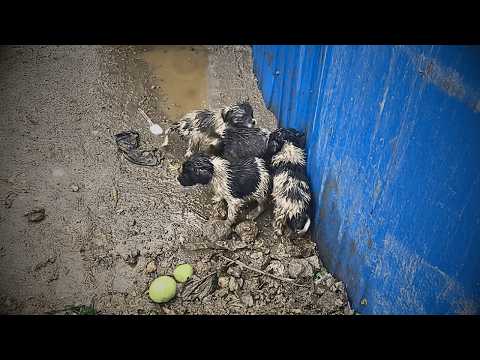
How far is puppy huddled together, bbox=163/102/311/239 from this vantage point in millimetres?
4891

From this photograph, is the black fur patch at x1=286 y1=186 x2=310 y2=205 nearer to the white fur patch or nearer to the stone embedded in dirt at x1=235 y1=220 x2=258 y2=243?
the white fur patch

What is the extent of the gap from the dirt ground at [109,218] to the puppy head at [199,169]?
44 cm

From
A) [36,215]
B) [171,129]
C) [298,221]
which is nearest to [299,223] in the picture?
[298,221]

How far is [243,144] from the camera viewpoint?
5477 millimetres

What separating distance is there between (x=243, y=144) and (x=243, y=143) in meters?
0.01

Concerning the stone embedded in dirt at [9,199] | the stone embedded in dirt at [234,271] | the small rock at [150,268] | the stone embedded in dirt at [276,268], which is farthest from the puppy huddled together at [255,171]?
the stone embedded in dirt at [9,199]

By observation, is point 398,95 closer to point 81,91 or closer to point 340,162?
point 340,162

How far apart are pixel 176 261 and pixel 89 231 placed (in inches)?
41.2

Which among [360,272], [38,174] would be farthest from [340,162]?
[38,174]

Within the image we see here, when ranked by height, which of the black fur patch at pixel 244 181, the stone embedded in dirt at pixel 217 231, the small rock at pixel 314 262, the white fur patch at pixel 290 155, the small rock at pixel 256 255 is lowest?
the small rock at pixel 256 255

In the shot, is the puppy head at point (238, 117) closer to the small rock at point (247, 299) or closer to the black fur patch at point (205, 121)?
the black fur patch at point (205, 121)

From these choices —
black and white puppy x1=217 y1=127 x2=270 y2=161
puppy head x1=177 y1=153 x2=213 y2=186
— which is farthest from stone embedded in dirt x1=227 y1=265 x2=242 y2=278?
black and white puppy x1=217 y1=127 x2=270 y2=161

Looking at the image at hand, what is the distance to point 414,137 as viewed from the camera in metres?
3.17

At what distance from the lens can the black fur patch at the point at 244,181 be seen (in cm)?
507
